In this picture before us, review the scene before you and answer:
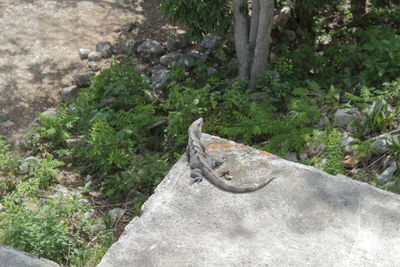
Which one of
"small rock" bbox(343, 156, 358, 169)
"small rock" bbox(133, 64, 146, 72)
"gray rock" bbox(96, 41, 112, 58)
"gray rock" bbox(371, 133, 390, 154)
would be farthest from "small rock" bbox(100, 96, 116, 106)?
"gray rock" bbox(371, 133, 390, 154)

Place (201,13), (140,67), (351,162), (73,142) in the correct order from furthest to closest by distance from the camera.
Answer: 1. (140,67)
2. (201,13)
3. (73,142)
4. (351,162)

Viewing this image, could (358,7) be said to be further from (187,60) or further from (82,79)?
(82,79)

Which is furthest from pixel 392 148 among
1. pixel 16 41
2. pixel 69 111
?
pixel 16 41

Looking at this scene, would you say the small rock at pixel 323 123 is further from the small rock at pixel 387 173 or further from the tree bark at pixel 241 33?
the tree bark at pixel 241 33

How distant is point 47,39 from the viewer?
418 inches

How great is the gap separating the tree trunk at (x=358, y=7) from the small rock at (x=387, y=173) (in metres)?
5.18

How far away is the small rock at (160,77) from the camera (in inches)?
362

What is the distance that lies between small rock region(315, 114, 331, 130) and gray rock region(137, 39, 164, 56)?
4.36 m

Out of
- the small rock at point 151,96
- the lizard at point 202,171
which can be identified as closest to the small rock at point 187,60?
the small rock at point 151,96

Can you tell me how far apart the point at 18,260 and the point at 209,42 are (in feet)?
22.9

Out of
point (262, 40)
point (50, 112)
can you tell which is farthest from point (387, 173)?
point (50, 112)

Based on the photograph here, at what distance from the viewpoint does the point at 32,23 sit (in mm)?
11031

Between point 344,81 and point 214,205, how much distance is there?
485 cm

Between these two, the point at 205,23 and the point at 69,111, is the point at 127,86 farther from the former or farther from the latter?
the point at 205,23
